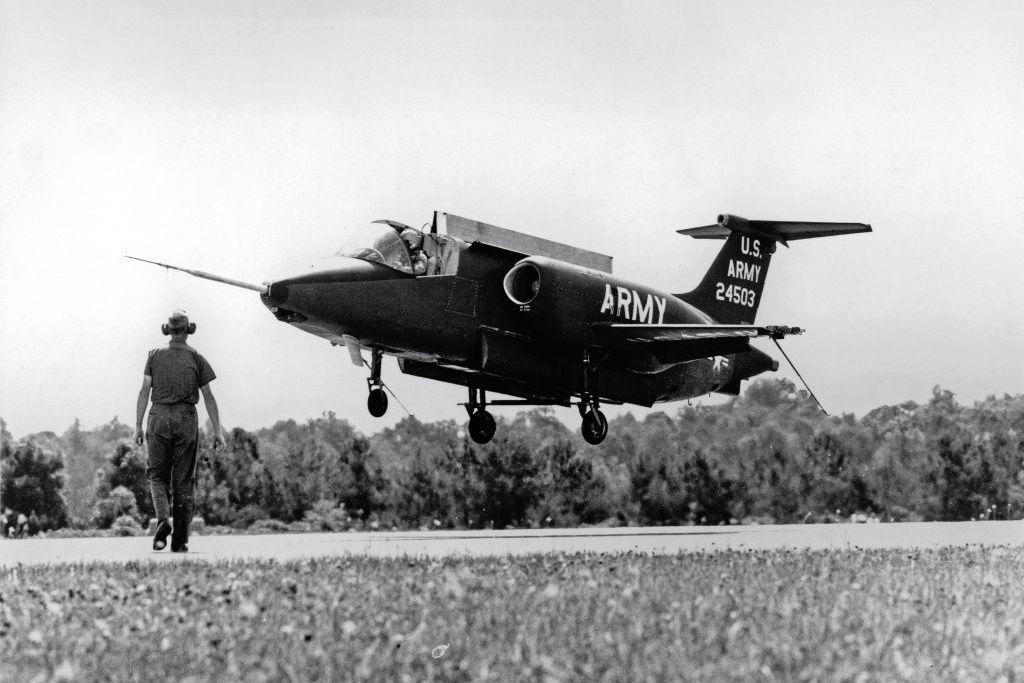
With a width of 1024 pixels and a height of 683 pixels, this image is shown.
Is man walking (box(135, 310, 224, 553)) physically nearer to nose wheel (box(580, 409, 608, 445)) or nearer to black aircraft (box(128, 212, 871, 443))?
black aircraft (box(128, 212, 871, 443))

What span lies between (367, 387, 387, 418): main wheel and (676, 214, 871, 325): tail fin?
7.69 meters

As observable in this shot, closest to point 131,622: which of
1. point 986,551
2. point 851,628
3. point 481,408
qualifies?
point 851,628

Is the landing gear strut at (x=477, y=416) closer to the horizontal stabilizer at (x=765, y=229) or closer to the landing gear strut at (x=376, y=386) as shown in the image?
the landing gear strut at (x=376, y=386)

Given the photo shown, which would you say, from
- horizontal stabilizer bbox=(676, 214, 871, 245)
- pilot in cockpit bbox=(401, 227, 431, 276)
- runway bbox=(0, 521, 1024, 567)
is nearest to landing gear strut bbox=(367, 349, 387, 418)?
pilot in cockpit bbox=(401, 227, 431, 276)

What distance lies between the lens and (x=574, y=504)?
28766 millimetres

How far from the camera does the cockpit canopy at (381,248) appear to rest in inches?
671

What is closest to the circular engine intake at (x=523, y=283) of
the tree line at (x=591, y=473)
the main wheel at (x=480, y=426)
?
the main wheel at (x=480, y=426)

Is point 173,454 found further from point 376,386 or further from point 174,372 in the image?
point 376,386

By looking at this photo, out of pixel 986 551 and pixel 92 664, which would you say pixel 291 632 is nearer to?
pixel 92 664

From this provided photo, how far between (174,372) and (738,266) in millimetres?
15316

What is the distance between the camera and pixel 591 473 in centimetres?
2928

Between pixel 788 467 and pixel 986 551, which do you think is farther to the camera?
pixel 788 467

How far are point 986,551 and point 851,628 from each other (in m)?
5.68

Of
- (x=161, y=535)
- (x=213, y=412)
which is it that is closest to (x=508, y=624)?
(x=213, y=412)
